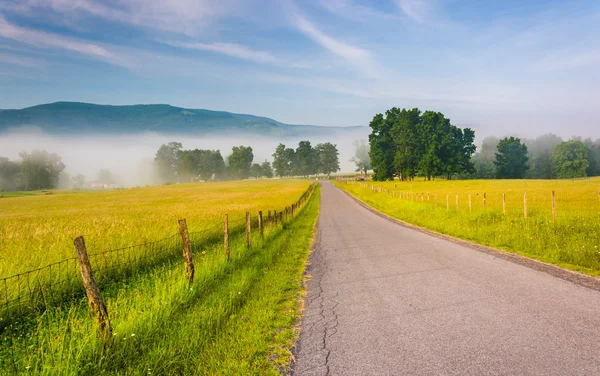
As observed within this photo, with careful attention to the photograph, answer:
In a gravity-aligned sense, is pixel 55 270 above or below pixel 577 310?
above

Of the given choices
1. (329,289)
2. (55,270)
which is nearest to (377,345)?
(329,289)

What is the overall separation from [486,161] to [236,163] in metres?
122

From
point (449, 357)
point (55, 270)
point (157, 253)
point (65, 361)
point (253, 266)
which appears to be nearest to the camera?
point (65, 361)

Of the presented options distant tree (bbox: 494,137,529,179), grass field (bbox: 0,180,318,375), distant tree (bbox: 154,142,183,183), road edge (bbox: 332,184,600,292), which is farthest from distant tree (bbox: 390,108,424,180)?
distant tree (bbox: 154,142,183,183)

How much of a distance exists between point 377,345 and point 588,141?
208161 millimetres

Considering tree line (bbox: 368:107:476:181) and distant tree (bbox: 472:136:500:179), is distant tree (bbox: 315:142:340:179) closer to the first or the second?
distant tree (bbox: 472:136:500:179)

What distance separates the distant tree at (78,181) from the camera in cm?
17338

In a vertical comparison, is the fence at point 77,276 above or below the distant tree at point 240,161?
below

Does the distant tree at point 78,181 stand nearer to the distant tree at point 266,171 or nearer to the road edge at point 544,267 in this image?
the distant tree at point 266,171

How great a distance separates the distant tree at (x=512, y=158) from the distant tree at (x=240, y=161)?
119 m

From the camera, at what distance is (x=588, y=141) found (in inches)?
6127

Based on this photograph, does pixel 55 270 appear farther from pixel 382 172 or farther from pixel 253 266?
pixel 382 172

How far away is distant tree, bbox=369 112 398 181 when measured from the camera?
9099 centimetres

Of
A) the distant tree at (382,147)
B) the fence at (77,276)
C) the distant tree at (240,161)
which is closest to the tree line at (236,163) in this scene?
the distant tree at (240,161)
